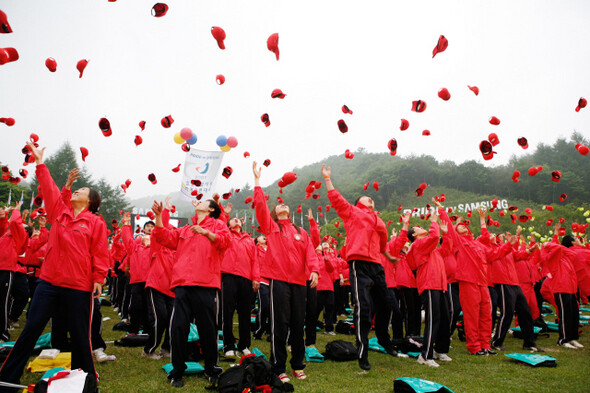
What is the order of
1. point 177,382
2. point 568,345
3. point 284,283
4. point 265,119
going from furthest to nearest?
point 265,119 → point 568,345 → point 284,283 → point 177,382

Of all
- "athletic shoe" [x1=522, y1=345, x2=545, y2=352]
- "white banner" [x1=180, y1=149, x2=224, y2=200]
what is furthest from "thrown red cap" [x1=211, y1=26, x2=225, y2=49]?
"white banner" [x1=180, y1=149, x2=224, y2=200]

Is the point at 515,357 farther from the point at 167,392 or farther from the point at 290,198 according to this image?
the point at 290,198

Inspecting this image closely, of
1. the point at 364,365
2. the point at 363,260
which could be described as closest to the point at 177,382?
the point at 364,365

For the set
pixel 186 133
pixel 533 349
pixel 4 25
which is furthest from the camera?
pixel 186 133

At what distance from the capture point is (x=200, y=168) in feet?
55.2

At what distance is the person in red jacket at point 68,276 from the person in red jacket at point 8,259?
10.7ft

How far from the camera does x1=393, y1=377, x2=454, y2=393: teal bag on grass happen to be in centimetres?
358

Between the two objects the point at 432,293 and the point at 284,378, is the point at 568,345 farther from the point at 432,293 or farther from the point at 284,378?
the point at 284,378

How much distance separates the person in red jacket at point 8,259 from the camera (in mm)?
6359

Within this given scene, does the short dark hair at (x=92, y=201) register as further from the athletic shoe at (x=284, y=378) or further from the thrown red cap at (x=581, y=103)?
the thrown red cap at (x=581, y=103)

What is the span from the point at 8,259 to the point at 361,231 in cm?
622

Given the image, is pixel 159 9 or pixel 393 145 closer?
pixel 159 9

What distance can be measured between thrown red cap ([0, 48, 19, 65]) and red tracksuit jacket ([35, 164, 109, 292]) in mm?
1779

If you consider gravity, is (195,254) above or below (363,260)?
above
